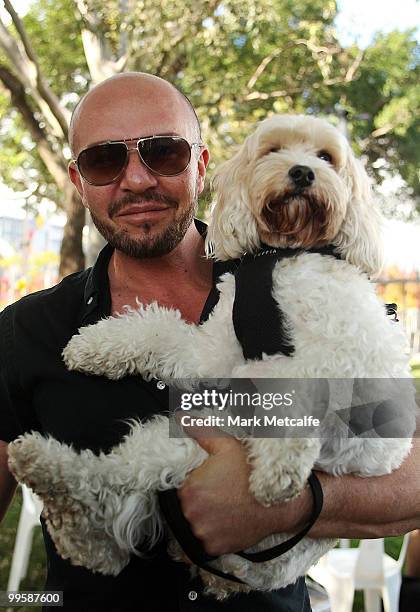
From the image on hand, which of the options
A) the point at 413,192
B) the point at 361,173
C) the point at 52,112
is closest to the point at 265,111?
the point at 52,112

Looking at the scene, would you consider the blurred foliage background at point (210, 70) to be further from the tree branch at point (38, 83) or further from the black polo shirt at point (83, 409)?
the black polo shirt at point (83, 409)

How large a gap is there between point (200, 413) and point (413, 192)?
13031mm

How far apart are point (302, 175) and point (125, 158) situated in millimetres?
583

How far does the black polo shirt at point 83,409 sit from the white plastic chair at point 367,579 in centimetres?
177

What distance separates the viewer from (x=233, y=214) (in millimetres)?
2150

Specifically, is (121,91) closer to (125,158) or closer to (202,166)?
(125,158)

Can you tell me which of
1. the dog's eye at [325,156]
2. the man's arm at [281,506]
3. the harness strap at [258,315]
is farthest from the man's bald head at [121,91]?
the man's arm at [281,506]

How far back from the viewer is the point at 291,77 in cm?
965

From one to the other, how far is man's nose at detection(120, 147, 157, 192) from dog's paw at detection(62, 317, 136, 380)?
1.54 feet

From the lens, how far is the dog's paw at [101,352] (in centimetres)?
199

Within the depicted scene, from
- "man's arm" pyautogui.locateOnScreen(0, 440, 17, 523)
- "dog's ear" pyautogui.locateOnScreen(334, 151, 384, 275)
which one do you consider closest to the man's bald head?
"dog's ear" pyautogui.locateOnScreen(334, 151, 384, 275)

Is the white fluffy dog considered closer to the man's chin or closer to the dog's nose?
the dog's nose

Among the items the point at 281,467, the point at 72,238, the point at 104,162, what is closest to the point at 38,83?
the point at 72,238

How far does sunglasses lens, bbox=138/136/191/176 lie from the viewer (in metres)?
2.12
